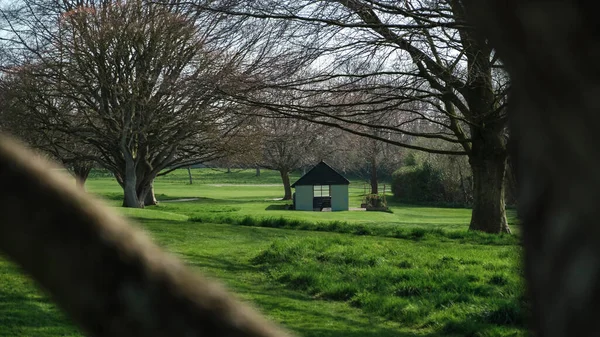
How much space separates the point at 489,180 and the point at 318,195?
99.1 ft

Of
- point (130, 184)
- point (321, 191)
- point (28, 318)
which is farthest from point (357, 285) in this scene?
point (321, 191)

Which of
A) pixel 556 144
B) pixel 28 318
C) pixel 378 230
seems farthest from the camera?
pixel 378 230

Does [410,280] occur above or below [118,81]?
below

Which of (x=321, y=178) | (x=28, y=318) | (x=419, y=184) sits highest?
(x=321, y=178)

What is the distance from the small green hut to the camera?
1849 inches

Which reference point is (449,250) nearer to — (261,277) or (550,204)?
(261,277)

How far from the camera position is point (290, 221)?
68.7 ft

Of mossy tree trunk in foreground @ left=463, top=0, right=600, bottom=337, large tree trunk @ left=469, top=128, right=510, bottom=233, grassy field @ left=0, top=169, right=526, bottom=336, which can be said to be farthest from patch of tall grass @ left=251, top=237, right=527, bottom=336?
mossy tree trunk in foreground @ left=463, top=0, right=600, bottom=337

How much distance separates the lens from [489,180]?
1792 cm

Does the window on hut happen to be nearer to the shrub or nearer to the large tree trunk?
the shrub

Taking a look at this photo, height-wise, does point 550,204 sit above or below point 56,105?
below

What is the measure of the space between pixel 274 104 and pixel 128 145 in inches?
682

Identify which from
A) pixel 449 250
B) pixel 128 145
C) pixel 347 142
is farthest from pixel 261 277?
pixel 347 142

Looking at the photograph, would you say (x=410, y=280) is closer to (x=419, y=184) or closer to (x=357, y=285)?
(x=357, y=285)
